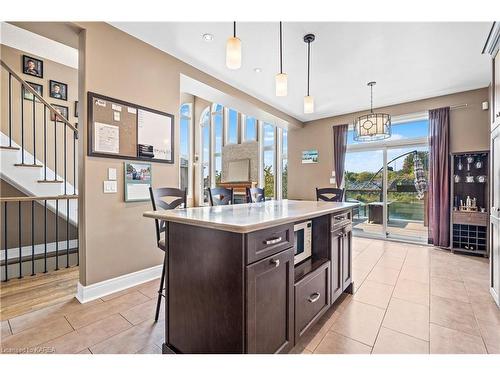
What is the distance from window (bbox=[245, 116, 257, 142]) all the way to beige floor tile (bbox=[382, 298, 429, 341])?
596 centimetres

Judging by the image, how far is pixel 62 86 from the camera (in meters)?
4.20

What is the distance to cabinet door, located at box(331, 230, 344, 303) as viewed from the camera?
1.89 m

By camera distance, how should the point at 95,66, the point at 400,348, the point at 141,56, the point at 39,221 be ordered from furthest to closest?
1. the point at 39,221
2. the point at 141,56
3. the point at 95,66
4. the point at 400,348

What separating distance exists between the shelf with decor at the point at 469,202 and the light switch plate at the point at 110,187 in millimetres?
4930

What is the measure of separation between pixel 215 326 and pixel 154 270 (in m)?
1.83

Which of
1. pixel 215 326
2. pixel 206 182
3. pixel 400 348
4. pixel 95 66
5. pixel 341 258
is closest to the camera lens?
pixel 215 326

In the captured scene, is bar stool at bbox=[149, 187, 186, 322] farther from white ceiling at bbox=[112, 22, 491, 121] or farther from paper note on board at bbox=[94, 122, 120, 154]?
white ceiling at bbox=[112, 22, 491, 121]

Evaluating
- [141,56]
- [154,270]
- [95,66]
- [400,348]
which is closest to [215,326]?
[400,348]

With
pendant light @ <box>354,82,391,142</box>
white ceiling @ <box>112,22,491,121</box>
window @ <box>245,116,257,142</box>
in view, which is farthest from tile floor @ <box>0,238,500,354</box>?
window @ <box>245,116,257,142</box>

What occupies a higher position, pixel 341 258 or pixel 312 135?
pixel 312 135

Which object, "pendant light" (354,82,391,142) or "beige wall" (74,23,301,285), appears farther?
"pendant light" (354,82,391,142)

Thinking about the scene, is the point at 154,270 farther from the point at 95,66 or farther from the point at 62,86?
the point at 62,86

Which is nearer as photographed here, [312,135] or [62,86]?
[62,86]

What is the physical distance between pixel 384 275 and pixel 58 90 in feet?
19.5
